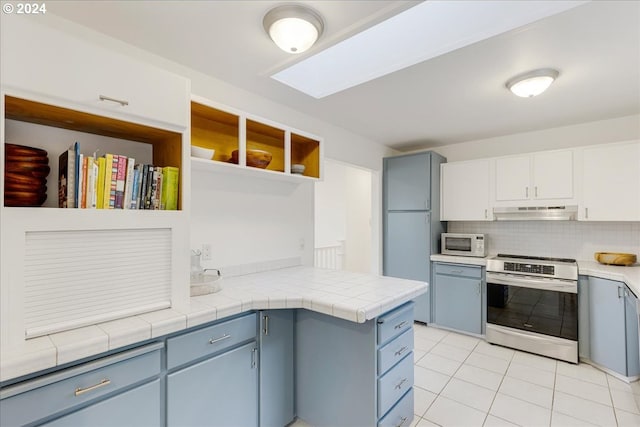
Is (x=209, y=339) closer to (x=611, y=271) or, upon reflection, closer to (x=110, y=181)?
(x=110, y=181)

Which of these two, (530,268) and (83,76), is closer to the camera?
(83,76)

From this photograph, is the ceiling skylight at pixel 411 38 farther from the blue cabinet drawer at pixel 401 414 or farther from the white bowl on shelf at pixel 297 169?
the blue cabinet drawer at pixel 401 414

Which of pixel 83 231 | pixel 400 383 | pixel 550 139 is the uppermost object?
pixel 550 139

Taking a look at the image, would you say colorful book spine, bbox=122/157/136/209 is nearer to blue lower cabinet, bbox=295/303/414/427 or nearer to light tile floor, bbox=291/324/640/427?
blue lower cabinet, bbox=295/303/414/427

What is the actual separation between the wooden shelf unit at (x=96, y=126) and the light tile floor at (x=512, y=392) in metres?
1.83

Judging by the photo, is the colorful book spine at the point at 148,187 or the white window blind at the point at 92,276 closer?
the white window blind at the point at 92,276

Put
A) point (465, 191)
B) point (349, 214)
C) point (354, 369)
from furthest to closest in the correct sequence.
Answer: point (349, 214)
point (465, 191)
point (354, 369)

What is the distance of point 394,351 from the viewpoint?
1801 millimetres

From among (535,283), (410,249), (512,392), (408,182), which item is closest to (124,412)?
(512,392)

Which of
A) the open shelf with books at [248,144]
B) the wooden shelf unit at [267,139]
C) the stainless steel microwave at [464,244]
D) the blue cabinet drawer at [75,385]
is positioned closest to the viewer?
the blue cabinet drawer at [75,385]

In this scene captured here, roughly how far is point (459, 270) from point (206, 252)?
2.78 metres

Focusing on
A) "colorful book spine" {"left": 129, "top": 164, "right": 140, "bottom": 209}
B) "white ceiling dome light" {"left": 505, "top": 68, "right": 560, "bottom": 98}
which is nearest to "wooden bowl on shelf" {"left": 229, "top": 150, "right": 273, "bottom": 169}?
"colorful book spine" {"left": 129, "top": 164, "right": 140, "bottom": 209}

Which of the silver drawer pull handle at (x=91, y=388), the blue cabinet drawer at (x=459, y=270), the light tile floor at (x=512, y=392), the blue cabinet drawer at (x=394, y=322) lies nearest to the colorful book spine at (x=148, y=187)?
the silver drawer pull handle at (x=91, y=388)

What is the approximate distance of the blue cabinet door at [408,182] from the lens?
3828 millimetres
